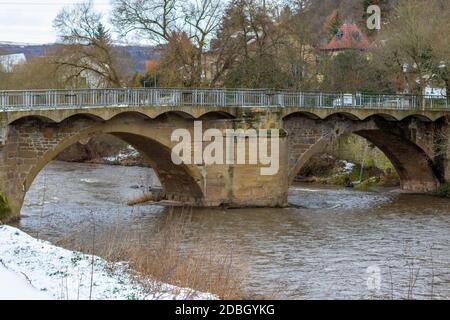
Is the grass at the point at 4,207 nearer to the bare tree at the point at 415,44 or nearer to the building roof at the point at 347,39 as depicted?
the bare tree at the point at 415,44

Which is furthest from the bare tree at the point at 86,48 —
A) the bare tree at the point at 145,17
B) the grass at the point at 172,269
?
the grass at the point at 172,269

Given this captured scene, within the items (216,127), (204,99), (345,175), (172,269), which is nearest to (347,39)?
(345,175)

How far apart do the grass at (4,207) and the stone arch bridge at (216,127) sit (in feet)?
0.59

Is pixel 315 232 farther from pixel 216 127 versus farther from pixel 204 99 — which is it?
pixel 204 99

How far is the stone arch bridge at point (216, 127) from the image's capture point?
78.8 feet

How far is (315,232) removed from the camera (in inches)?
910

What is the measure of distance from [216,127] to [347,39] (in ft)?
115

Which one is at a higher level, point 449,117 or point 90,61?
point 90,61

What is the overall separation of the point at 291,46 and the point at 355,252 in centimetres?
2500

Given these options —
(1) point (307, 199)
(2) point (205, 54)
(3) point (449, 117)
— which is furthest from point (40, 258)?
(2) point (205, 54)
